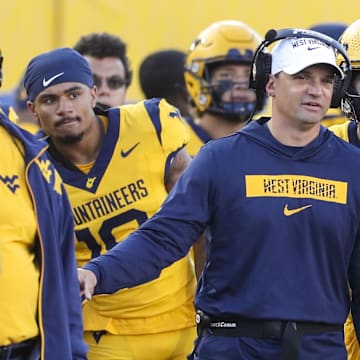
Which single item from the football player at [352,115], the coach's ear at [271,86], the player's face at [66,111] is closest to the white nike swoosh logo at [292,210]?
the coach's ear at [271,86]

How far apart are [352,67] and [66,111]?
48.7 inches

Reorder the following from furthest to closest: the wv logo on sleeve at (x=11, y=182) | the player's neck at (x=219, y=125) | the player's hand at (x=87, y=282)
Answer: the player's neck at (x=219, y=125)
the player's hand at (x=87, y=282)
the wv logo on sleeve at (x=11, y=182)

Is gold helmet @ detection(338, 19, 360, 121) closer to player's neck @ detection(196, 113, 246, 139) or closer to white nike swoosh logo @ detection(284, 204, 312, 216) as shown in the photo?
white nike swoosh logo @ detection(284, 204, 312, 216)

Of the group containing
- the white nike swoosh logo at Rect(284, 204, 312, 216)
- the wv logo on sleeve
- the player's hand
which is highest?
the wv logo on sleeve

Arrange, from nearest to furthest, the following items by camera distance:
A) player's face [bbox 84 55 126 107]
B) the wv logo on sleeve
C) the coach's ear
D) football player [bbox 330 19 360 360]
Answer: the wv logo on sleeve, the coach's ear, football player [bbox 330 19 360 360], player's face [bbox 84 55 126 107]

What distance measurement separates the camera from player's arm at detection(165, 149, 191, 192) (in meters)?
6.45

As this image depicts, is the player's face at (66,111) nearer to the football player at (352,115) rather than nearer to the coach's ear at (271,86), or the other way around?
the football player at (352,115)

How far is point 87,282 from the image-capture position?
5.07 metres

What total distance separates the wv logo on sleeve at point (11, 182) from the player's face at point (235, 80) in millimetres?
3354

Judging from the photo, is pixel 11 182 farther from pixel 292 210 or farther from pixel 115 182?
pixel 115 182

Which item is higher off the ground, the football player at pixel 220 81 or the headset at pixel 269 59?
the headset at pixel 269 59

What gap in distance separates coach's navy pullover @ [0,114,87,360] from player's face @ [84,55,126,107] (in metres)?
3.01

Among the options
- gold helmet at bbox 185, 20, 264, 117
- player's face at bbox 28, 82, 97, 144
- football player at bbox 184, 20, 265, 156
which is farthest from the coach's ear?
gold helmet at bbox 185, 20, 264, 117

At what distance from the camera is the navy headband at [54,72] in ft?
20.9
